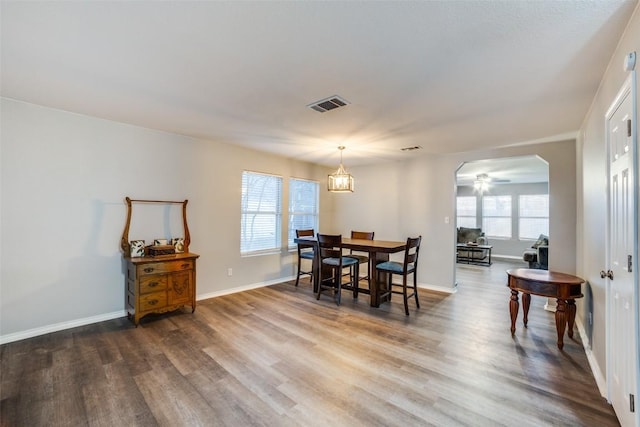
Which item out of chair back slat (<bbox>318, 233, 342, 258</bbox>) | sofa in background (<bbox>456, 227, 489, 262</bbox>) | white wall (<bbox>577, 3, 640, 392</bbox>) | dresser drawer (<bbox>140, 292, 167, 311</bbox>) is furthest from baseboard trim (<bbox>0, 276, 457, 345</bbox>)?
sofa in background (<bbox>456, 227, 489, 262</bbox>)

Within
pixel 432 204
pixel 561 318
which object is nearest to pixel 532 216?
pixel 432 204

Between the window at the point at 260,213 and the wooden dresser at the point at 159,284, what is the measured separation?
1242mm

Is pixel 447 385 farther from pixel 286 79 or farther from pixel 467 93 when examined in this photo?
pixel 286 79

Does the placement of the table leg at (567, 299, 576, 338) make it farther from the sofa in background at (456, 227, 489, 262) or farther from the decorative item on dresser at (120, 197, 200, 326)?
the sofa in background at (456, 227, 489, 262)

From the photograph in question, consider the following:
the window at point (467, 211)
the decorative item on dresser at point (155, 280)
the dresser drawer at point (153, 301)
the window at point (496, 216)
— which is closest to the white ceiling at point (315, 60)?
the decorative item on dresser at point (155, 280)

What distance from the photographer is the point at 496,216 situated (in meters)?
8.70

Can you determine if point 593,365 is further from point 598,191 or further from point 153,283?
point 153,283

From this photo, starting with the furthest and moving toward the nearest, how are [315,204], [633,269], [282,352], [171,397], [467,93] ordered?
1. [315,204]
2. [282,352]
3. [467,93]
4. [171,397]
5. [633,269]

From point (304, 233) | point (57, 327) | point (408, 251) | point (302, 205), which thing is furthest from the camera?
point (302, 205)

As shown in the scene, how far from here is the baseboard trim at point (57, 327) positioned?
8.86 feet

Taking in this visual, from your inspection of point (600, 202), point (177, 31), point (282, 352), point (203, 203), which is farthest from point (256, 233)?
point (600, 202)

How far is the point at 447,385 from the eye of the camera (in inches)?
82.0

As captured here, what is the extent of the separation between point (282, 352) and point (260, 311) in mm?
1127

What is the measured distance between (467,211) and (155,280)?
9.13 meters
